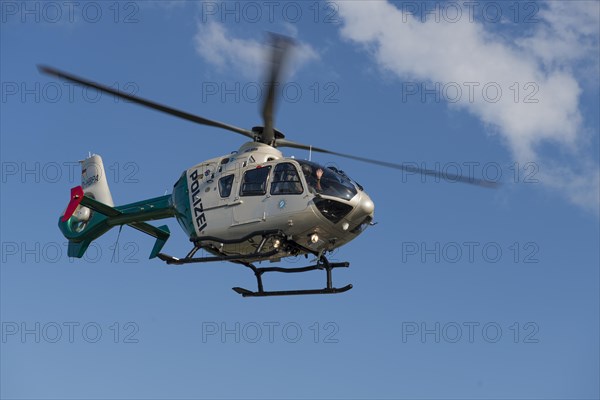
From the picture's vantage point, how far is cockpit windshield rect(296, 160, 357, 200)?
21281mm

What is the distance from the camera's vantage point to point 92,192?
27.3 meters

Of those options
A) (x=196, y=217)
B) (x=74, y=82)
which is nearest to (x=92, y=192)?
(x=196, y=217)

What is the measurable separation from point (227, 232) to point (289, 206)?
1900 millimetres

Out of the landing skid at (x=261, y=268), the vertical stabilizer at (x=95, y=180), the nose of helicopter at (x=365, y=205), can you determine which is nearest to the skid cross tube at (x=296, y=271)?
the landing skid at (x=261, y=268)

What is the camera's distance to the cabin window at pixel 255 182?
2195 centimetres

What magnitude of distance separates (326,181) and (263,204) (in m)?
1.59

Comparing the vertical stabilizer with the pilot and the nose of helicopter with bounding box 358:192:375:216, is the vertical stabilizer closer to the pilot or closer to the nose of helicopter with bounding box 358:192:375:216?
the pilot

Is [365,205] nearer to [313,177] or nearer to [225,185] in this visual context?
[313,177]

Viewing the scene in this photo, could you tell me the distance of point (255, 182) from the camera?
2211 centimetres

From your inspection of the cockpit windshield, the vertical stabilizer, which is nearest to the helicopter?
the cockpit windshield

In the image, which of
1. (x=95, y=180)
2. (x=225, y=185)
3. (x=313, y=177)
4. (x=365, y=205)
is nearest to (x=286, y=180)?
(x=313, y=177)

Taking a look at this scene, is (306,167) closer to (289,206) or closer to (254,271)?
(289,206)

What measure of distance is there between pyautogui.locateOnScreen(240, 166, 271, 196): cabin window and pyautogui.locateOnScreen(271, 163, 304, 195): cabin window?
25cm

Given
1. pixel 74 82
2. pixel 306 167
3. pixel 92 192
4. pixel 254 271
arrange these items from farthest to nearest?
pixel 92 192
pixel 254 271
pixel 306 167
pixel 74 82
